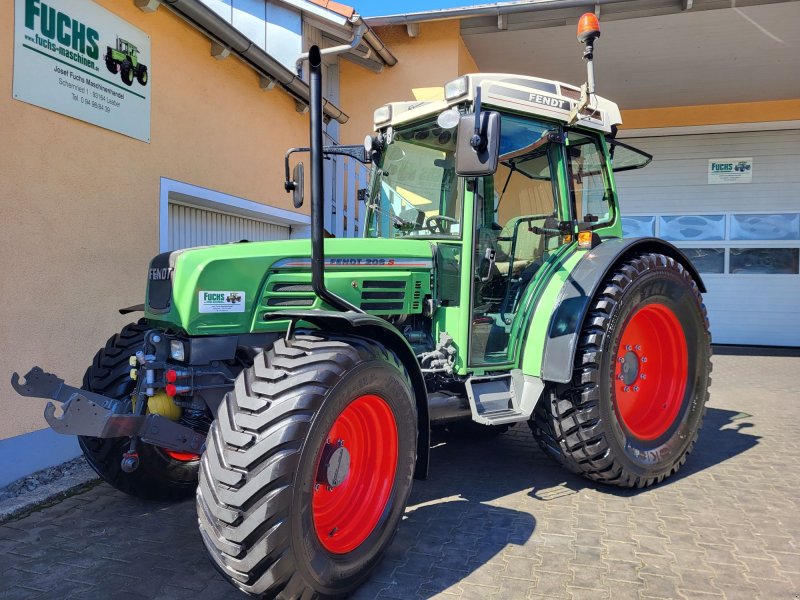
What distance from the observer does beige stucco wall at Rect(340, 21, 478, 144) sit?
785 centimetres

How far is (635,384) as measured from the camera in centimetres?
398

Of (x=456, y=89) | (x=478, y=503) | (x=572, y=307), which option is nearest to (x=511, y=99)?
(x=456, y=89)

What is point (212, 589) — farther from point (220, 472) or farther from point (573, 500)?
point (573, 500)

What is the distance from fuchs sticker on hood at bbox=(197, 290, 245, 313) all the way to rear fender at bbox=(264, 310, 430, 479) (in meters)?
0.14

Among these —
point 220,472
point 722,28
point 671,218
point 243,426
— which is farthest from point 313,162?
point 671,218

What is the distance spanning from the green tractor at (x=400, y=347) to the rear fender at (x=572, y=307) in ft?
0.04

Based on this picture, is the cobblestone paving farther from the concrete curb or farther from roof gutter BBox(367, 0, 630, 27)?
roof gutter BBox(367, 0, 630, 27)

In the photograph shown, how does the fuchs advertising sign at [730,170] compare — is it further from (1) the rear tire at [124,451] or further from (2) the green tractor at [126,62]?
(1) the rear tire at [124,451]

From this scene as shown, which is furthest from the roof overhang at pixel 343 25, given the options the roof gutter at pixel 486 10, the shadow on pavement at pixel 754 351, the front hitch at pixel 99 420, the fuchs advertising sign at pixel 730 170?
the shadow on pavement at pixel 754 351

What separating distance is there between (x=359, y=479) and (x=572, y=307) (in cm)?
161

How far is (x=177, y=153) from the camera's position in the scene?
5.21m

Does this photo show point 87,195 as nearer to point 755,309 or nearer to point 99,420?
point 99,420

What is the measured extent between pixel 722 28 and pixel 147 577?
8.44m

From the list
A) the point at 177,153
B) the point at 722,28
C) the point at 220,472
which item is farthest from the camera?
the point at 722,28
